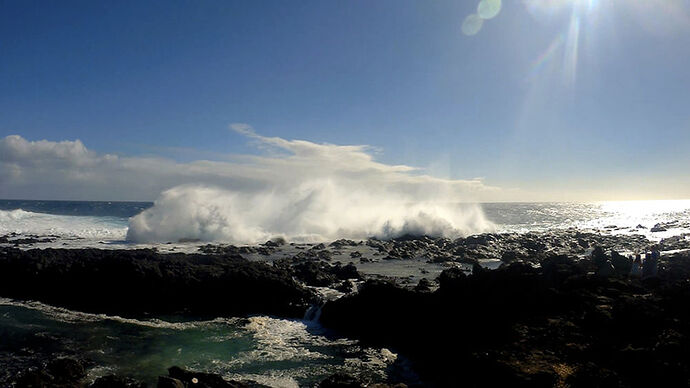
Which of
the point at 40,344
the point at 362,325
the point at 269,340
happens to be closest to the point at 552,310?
the point at 362,325

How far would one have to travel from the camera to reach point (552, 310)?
1400cm

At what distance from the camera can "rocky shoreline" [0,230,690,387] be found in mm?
10285

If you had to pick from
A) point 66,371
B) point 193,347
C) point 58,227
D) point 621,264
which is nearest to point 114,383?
point 66,371

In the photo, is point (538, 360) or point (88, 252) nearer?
point (538, 360)

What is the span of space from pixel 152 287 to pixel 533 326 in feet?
59.6

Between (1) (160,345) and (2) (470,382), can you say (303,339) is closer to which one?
(1) (160,345)

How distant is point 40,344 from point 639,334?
2024 cm

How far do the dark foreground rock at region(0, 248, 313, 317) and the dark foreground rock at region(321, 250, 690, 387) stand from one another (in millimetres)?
3774

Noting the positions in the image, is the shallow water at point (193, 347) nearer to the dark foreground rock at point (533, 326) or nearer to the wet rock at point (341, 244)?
the dark foreground rock at point (533, 326)

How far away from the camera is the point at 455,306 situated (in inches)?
613

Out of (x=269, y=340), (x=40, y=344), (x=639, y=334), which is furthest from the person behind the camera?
(x=269, y=340)

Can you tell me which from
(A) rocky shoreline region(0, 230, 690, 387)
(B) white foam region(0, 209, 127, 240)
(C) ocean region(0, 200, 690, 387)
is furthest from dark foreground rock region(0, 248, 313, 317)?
(B) white foam region(0, 209, 127, 240)

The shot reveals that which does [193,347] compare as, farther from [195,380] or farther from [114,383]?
[195,380]

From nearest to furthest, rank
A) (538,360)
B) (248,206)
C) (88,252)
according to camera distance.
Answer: (538,360)
(88,252)
(248,206)
